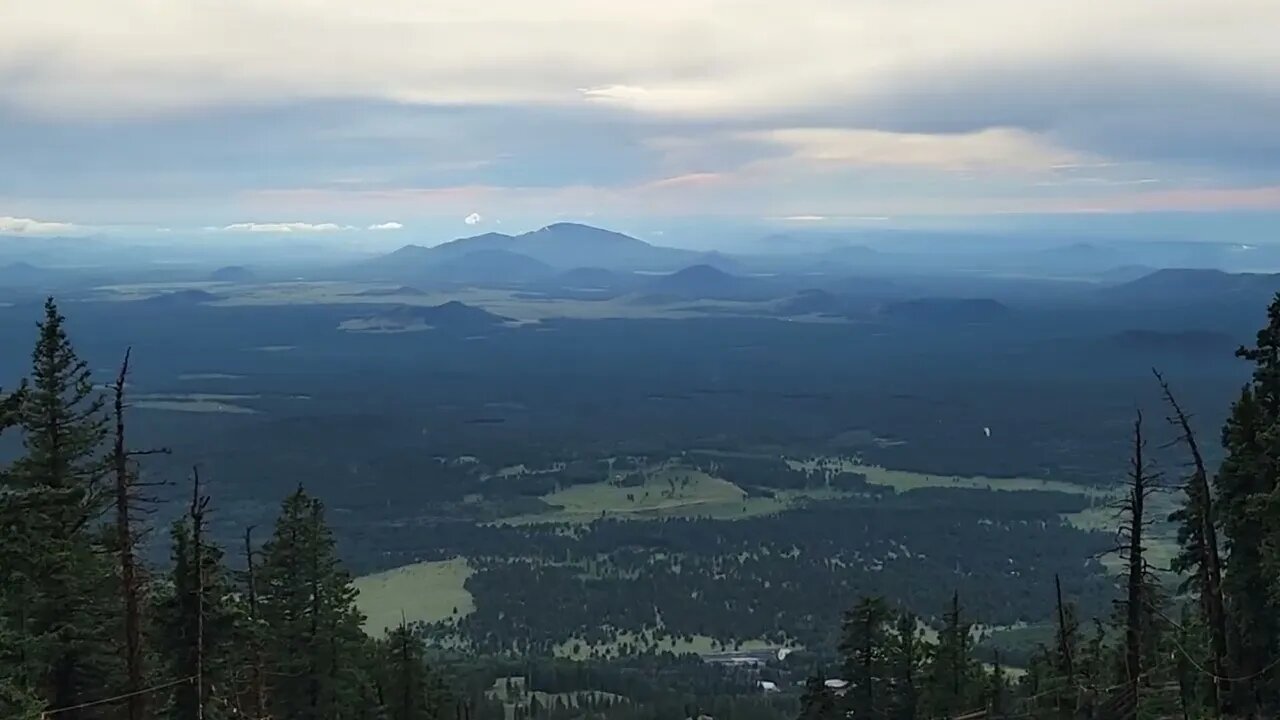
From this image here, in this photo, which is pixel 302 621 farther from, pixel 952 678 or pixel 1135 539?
pixel 952 678

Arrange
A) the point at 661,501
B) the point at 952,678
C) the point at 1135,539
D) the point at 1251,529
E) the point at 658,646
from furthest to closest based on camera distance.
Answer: the point at 661,501, the point at 658,646, the point at 952,678, the point at 1251,529, the point at 1135,539

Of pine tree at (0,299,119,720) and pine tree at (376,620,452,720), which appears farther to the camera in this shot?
pine tree at (376,620,452,720)

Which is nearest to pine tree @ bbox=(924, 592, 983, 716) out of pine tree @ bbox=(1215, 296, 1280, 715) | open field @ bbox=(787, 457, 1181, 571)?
pine tree @ bbox=(1215, 296, 1280, 715)

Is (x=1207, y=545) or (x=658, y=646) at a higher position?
(x=1207, y=545)

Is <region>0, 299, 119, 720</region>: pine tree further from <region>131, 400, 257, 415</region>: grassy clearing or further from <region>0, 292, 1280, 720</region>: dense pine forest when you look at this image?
<region>131, 400, 257, 415</region>: grassy clearing

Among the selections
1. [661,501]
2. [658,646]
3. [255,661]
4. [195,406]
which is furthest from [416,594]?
[195,406]

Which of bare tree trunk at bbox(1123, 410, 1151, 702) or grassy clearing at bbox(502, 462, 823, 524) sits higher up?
bare tree trunk at bbox(1123, 410, 1151, 702)

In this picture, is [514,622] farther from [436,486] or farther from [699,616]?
[436,486]
